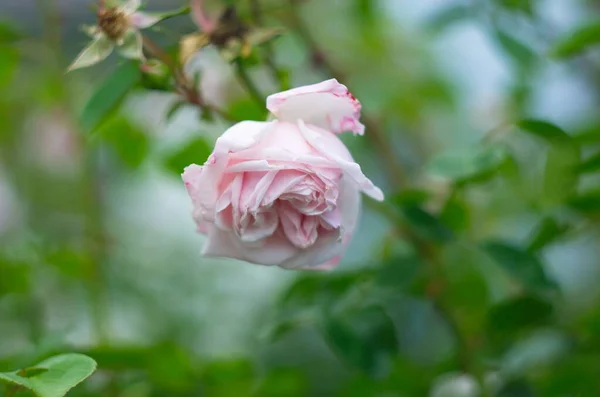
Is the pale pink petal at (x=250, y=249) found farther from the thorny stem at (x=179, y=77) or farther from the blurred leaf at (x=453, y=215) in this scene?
the blurred leaf at (x=453, y=215)

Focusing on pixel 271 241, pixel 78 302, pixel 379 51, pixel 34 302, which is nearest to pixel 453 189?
pixel 271 241

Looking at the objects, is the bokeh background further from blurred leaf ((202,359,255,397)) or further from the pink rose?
the pink rose

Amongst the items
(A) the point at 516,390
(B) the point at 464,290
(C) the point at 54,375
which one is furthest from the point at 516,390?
(C) the point at 54,375

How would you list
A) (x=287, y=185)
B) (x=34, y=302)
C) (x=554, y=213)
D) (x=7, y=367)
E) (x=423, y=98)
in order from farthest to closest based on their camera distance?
(x=423, y=98)
(x=34, y=302)
(x=554, y=213)
(x=7, y=367)
(x=287, y=185)

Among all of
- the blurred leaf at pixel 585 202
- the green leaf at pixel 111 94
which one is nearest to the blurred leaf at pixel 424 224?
the blurred leaf at pixel 585 202

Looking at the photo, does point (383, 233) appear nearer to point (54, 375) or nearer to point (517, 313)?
point (517, 313)

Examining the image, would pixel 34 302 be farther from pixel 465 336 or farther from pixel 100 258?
pixel 465 336
